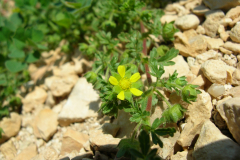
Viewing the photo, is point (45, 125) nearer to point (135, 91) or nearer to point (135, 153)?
point (135, 91)

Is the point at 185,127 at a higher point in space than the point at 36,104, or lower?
higher

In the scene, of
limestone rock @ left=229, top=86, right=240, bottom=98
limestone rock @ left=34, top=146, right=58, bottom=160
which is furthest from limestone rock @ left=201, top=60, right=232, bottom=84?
limestone rock @ left=34, top=146, right=58, bottom=160

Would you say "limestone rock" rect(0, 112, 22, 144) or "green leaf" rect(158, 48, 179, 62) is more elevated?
"green leaf" rect(158, 48, 179, 62)

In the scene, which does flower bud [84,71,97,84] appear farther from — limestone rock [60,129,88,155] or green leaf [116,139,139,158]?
green leaf [116,139,139,158]

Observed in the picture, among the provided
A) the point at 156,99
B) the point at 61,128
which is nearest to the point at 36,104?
the point at 61,128

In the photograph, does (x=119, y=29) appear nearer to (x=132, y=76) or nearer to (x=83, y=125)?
(x=132, y=76)

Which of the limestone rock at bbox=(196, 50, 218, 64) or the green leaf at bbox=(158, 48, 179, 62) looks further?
the limestone rock at bbox=(196, 50, 218, 64)
